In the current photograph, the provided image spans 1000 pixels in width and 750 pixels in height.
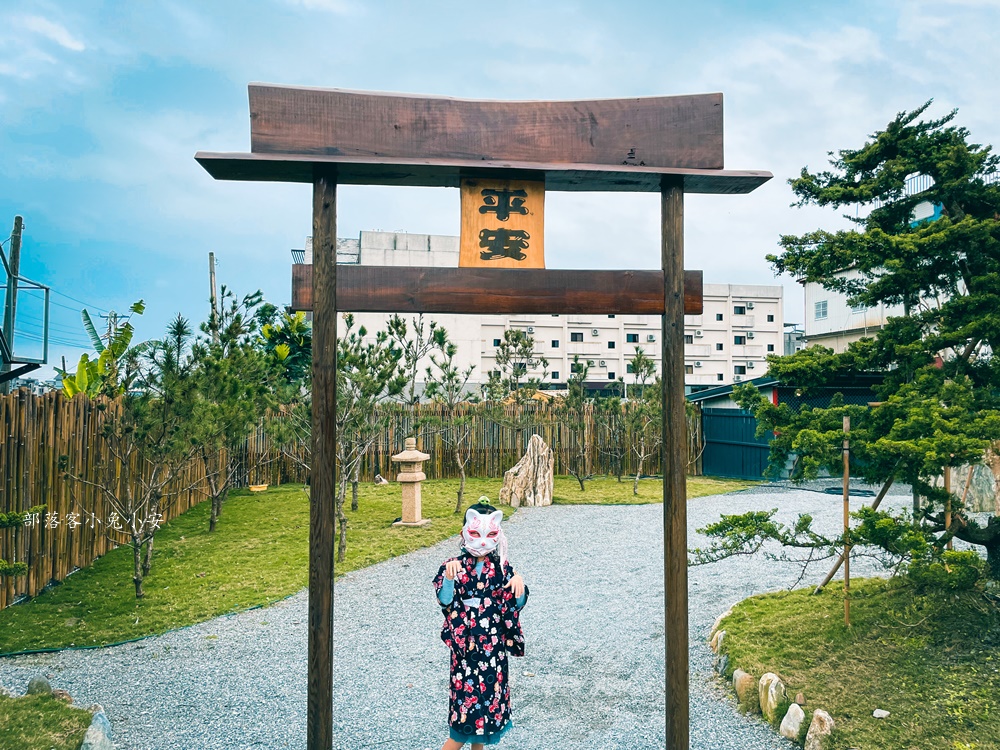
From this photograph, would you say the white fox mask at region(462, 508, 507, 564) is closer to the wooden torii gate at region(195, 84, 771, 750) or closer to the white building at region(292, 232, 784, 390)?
the wooden torii gate at region(195, 84, 771, 750)

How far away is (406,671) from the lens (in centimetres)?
485

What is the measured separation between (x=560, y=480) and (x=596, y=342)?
1931cm

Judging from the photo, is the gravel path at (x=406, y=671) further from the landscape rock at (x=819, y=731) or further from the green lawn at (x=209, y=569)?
the green lawn at (x=209, y=569)

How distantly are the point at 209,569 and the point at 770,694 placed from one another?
599cm

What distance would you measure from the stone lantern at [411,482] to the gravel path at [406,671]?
236 cm

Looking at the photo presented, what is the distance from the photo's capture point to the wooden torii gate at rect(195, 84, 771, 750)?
10.2 feet

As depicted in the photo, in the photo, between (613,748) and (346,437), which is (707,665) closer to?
(613,748)

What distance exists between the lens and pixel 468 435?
16125 mm

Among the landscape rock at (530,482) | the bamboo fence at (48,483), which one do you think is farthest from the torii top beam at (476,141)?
the landscape rock at (530,482)

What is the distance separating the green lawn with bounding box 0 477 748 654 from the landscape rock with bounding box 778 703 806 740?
15.1ft

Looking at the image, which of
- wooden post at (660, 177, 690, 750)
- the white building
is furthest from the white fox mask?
the white building

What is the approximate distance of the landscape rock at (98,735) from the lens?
3.42 metres

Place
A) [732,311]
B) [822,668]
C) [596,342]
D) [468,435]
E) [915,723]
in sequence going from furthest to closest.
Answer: [732,311] < [596,342] < [468,435] < [822,668] < [915,723]

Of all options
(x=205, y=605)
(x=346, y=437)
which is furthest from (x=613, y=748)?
(x=346, y=437)
